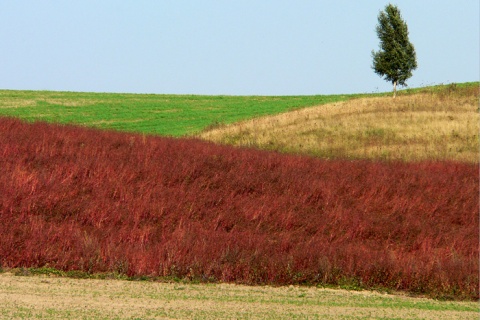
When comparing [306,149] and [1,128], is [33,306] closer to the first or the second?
[1,128]

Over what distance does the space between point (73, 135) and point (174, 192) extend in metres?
5.25

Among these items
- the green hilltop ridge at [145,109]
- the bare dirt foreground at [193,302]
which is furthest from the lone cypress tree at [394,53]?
the bare dirt foreground at [193,302]

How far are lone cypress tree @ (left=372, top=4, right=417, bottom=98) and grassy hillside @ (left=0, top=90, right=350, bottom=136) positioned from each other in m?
6.33

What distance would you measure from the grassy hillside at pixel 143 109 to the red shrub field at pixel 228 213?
19.5 metres

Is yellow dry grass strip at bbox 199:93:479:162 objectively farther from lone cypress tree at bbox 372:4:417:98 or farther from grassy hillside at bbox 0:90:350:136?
lone cypress tree at bbox 372:4:417:98

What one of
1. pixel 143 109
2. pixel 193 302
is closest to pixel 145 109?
pixel 143 109

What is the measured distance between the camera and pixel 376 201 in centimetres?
1947

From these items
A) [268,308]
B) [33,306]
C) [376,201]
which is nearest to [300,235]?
[376,201]

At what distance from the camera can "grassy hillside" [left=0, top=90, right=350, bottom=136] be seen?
149ft

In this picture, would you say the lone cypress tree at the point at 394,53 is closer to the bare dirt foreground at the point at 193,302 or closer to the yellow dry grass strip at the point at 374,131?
the yellow dry grass strip at the point at 374,131

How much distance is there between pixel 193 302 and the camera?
9688 millimetres

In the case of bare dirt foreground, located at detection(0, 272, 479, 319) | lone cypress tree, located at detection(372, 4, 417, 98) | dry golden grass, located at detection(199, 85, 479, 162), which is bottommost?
bare dirt foreground, located at detection(0, 272, 479, 319)

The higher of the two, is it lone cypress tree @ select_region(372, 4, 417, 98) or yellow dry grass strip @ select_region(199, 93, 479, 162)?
lone cypress tree @ select_region(372, 4, 417, 98)

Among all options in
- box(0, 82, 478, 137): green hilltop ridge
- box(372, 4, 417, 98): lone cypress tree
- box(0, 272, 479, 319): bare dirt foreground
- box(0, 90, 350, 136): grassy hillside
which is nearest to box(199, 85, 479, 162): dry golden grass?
box(0, 82, 478, 137): green hilltop ridge
